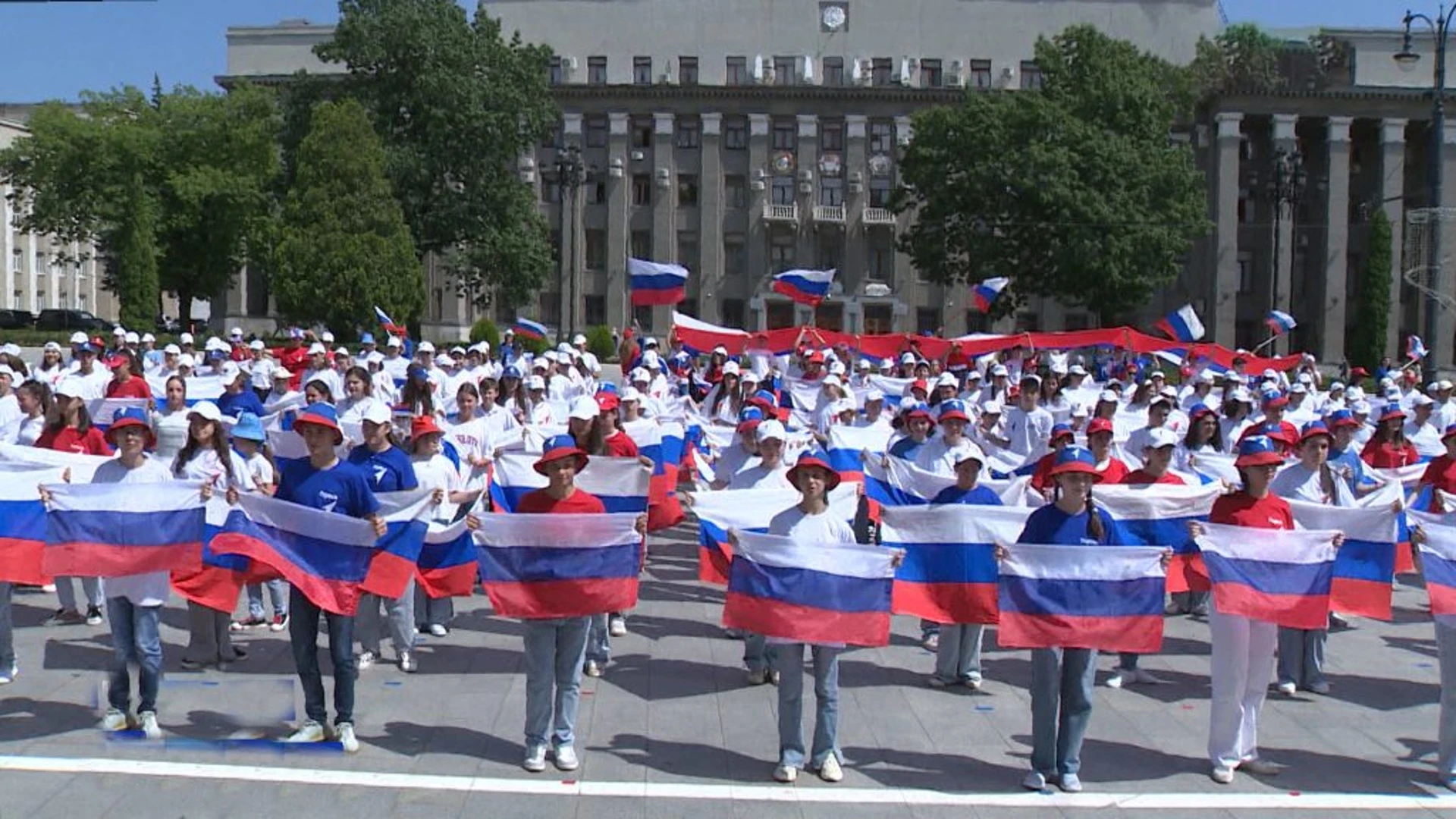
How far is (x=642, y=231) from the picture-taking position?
7231cm

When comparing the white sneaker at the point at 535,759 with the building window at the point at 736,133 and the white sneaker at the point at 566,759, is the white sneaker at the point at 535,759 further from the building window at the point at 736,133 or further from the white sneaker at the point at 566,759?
the building window at the point at 736,133

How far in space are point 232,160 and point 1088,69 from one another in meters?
33.3

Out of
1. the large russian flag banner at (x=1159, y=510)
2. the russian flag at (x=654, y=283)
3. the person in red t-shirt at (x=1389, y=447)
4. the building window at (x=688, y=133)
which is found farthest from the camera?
the building window at (x=688, y=133)

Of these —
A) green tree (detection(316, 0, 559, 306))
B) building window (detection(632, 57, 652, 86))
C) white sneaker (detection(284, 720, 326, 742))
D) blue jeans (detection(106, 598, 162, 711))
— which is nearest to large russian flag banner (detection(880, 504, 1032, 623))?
white sneaker (detection(284, 720, 326, 742))

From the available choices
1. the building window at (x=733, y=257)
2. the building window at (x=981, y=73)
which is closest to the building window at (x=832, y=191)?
the building window at (x=733, y=257)

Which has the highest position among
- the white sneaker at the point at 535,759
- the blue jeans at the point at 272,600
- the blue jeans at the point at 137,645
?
the blue jeans at the point at 137,645

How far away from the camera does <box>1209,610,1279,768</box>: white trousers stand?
8.14 meters

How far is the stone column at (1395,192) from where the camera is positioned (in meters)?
64.0

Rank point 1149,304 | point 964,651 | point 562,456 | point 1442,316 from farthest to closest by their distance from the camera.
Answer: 1. point 1149,304
2. point 1442,316
3. point 964,651
4. point 562,456

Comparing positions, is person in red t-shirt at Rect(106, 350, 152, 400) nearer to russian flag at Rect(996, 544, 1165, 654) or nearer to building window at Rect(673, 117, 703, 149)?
russian flag at Rect(996, 544, 1165, 654)

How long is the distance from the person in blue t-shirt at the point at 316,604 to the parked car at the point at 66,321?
176 ft

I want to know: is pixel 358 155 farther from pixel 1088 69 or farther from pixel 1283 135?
pixel 1283 135

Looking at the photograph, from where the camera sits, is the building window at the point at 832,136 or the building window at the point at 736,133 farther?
the building window at the point at 736,133

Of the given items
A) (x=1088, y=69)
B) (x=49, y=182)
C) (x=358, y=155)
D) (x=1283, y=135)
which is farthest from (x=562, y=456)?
(x=1283, y=135)
